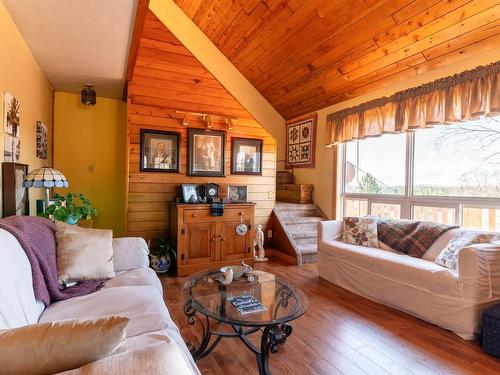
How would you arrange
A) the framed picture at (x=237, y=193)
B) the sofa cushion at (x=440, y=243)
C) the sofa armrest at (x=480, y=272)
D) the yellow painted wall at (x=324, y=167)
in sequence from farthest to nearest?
the framed picture at (x=237, y=193) → the yellow painted wall at (x=324, y=167) → the sofa cushion at (x=440, y=243) → the sofa armrest at (x=480, y=272)

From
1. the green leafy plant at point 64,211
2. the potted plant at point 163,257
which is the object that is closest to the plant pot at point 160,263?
the potted plant at point 163,257

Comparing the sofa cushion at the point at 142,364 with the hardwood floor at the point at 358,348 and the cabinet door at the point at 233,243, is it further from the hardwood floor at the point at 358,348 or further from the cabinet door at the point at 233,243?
the cabinet door at the point at 233,243

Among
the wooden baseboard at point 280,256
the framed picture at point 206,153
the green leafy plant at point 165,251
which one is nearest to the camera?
the green leafy plant at point 165,251

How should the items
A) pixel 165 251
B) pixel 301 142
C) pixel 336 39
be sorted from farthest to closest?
pixel 301 142 < pixel 165 251 < pixel 336 39

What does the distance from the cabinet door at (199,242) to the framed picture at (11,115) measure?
1904mm

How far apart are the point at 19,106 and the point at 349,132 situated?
12.6 feet

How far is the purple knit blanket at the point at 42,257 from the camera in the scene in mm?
1562

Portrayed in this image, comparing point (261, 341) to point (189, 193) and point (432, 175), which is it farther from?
point (432, 175)

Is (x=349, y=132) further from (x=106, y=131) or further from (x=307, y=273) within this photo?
(x=106, y=131)

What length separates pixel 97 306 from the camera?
5.16 ft

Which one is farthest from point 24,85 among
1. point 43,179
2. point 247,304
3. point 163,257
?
point 247,304

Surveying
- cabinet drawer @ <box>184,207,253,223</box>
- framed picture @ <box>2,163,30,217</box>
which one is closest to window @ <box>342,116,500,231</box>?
cabinet drawer @ <box>184,207,253,223</box>

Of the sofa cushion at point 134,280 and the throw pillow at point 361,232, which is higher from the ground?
the throw pillow at point 361,232

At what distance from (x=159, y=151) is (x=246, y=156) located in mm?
1268
